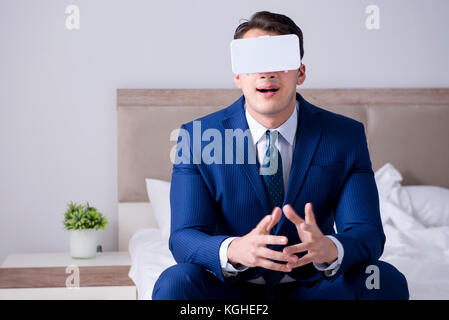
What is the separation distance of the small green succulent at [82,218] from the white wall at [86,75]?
0.69ft

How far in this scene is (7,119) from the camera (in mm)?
2785

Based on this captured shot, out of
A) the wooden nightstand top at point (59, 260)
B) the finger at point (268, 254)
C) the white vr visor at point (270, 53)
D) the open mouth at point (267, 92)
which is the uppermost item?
the white vr visor at point (270, 53)

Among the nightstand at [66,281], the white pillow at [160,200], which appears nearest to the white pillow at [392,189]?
the white pillow at [160,200]

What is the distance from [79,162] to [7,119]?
1.33 feet

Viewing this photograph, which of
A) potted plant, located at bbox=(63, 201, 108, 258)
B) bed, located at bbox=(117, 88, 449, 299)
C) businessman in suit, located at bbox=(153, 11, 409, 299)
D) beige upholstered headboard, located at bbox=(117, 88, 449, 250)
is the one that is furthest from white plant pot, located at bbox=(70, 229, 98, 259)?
businessman in suit, located at bbox=(153, 11, 409, 299)

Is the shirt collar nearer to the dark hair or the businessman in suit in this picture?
the businessman in suit

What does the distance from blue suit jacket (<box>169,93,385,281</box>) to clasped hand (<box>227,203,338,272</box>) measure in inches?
5.7

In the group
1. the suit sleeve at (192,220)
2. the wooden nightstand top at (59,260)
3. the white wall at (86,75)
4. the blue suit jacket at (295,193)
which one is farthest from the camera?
the white wall at (86,75)

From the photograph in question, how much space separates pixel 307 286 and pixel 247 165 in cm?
34

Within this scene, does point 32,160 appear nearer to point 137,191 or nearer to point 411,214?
point 137,191

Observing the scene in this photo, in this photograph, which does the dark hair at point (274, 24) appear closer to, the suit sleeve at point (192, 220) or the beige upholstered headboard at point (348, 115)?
the suit sleeve at point (192, 220)

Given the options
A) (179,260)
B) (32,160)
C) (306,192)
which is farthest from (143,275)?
(32,160)

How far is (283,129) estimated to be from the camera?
156 cm

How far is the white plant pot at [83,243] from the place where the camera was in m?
2.61
